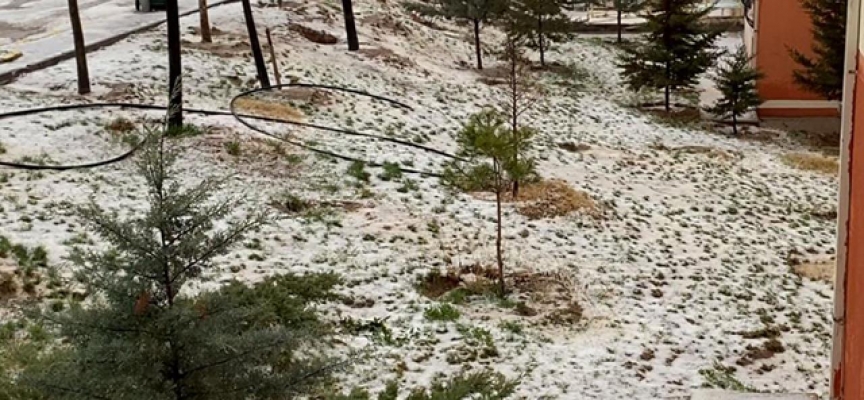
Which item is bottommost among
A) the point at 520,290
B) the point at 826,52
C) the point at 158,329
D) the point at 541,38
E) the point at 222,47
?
the point at 520,290

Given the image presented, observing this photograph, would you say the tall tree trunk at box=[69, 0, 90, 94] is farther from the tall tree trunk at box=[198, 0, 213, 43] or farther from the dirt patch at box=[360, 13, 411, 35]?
the dirt patch at box=[360, 13, 411, 35]

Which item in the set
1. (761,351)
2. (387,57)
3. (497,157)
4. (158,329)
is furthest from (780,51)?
(158,329)

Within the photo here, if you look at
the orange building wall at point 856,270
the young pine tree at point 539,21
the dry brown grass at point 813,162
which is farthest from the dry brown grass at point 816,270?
the young pine tree at point 539,21

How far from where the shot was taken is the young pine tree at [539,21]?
30.9 m

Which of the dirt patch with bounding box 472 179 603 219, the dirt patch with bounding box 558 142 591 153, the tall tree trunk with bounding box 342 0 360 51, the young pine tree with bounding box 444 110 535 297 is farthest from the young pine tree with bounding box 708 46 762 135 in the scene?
the young pine tree with bounding box 444 110 535 297

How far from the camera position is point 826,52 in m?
23.9

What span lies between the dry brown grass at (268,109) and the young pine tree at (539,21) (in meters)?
13.7

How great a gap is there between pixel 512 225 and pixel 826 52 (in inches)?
522

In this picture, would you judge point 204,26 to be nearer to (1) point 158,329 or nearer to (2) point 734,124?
(2) point 734,124

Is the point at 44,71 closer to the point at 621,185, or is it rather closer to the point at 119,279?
the point at 621,185

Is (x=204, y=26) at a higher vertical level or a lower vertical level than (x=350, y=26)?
higher

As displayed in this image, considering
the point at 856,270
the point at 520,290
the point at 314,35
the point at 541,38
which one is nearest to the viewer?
the point at 856,270

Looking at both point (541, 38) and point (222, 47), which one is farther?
point (541, 38)

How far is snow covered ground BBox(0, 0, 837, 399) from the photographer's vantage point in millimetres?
10453
